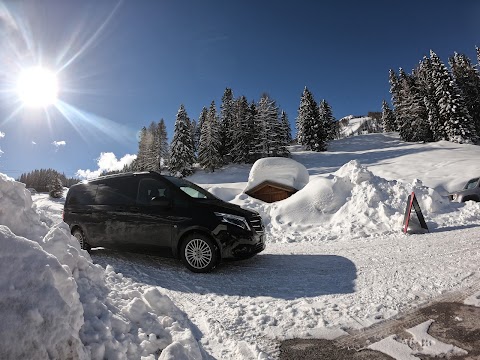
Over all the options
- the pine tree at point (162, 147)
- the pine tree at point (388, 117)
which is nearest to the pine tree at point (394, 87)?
the pine tree at point (388, 117)

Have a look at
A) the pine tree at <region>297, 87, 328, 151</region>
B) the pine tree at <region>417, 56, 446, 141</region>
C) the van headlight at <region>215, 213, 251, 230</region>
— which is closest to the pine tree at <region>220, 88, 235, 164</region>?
the pine tree at <region>297, 87, 328, 151</region>

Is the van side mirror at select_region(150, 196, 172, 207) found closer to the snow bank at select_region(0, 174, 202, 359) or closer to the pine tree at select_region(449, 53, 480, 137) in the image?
the snow bank at select_region(0, 174, 202, 359)

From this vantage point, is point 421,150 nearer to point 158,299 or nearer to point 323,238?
point 323,238

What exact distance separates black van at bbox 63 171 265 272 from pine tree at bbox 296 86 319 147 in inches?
2182

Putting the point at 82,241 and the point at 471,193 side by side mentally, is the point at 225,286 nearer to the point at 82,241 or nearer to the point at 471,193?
the point at 82,241

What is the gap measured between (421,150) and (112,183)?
48341 mm

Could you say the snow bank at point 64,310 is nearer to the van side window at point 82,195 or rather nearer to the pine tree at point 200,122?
the van side window at point 82,195

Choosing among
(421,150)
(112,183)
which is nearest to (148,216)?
(112,183)

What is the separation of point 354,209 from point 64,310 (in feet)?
31.3

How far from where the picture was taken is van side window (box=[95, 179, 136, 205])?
276 inches

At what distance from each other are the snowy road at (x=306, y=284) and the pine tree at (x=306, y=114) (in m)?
53.7

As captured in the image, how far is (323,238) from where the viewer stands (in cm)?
891

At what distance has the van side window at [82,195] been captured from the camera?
301 inches

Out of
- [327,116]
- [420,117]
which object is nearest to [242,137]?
[327,116]
